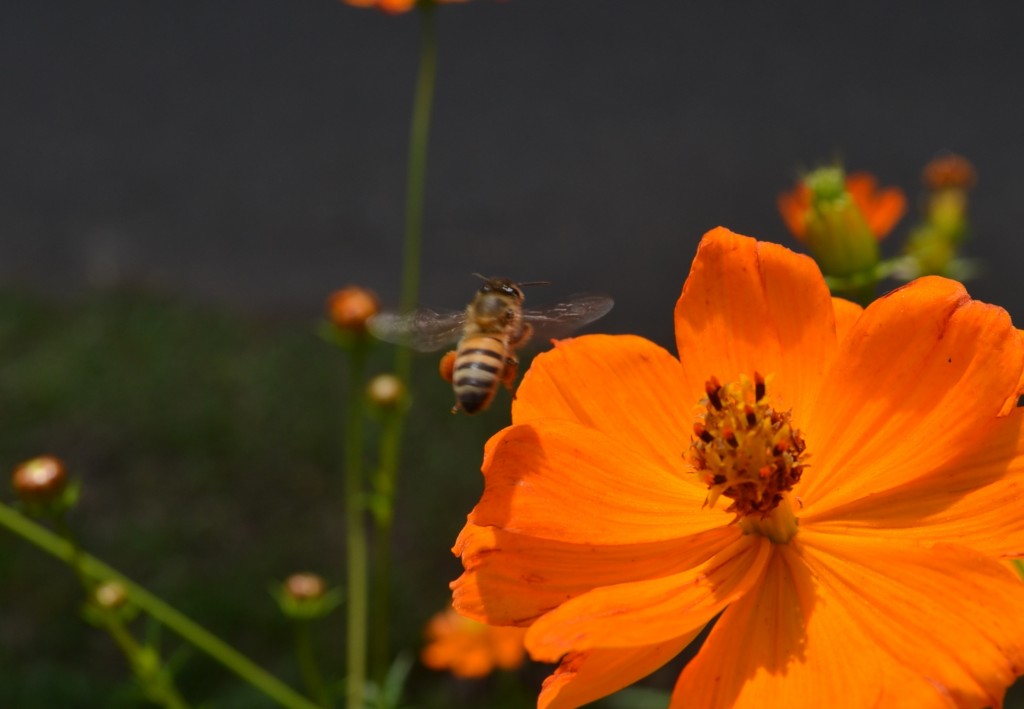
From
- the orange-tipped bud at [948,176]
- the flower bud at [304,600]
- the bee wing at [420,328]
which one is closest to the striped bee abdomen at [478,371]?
the bee wing at [420,328]

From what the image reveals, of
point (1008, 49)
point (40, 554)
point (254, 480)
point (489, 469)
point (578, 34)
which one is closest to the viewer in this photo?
point (489, 469)

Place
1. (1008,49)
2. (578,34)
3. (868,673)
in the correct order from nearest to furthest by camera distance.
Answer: (868,673)
(1008,49)
(578,34)

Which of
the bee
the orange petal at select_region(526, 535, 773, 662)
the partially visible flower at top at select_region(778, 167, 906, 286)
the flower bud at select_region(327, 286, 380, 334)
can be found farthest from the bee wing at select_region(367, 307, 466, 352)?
the orange petal at select_region(526, 535, 773, 662)

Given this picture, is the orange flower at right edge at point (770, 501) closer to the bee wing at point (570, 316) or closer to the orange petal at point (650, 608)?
the orange petal at point (650, 608)

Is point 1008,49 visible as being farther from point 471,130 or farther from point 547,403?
point 547,403

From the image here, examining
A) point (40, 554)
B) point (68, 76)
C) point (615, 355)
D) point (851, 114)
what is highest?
point (615, 355)

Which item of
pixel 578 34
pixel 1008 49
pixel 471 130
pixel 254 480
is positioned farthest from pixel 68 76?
pixel 1008 49

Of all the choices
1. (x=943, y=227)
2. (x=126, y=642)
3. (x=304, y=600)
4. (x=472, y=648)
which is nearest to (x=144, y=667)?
(x=126, y=642)
